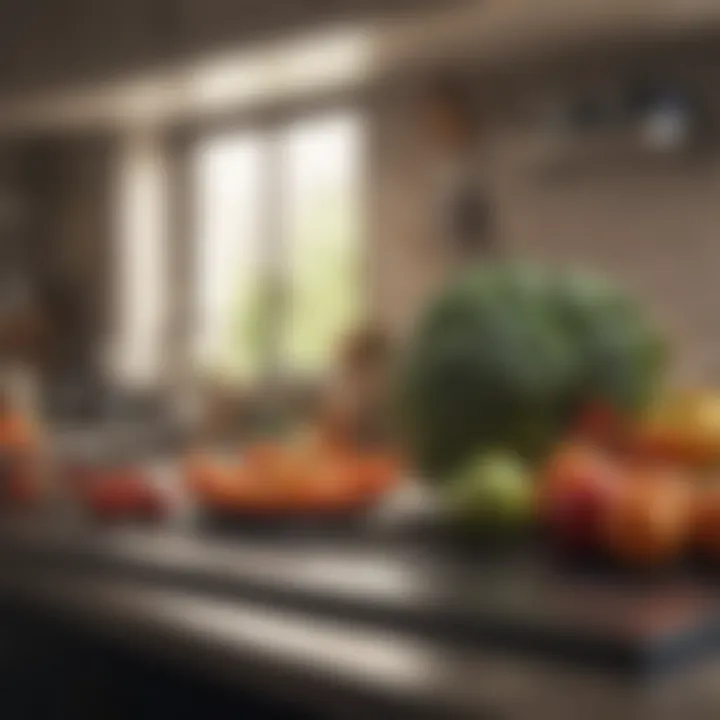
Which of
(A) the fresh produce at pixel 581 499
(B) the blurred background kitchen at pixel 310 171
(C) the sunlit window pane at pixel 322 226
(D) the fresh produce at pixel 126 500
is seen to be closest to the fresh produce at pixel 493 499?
(A) the fresh produce at pixel 581 499

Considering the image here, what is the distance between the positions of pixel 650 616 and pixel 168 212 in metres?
0.62

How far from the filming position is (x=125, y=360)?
98cm

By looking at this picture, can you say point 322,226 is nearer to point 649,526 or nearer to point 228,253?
point 228,253

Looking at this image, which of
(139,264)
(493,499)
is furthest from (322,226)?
(493,499)

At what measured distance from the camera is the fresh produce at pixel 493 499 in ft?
2.17

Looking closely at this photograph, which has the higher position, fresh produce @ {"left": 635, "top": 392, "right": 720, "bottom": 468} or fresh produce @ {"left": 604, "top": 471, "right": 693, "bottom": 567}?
fresh produce @ {"left": 635, "top": 392, "right": 720, "bottom": 468}

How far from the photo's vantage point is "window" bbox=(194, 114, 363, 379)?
3.55ft

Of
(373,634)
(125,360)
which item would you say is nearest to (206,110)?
(125,360)

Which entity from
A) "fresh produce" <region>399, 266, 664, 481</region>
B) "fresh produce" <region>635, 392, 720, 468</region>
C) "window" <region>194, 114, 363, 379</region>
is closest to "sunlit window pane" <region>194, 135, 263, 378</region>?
"window" <region>194, 114, 363, 379</region>

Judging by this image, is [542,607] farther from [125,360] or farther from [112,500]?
[125,360]

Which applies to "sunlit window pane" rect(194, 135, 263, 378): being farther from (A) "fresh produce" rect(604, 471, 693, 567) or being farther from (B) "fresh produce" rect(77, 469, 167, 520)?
(A) "fresh produce" rect(604, 471, 693, 567)

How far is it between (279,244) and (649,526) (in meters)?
0.59

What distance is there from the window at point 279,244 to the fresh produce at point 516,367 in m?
0.25

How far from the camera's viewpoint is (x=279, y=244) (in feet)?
3.75
